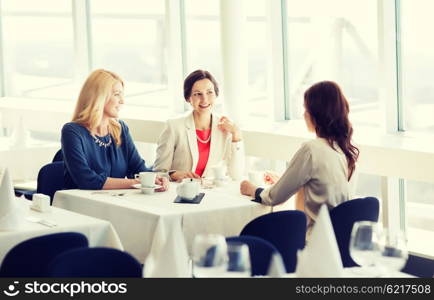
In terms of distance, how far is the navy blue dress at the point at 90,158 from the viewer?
534 centimetres

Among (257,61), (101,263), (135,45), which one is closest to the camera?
(101,263)

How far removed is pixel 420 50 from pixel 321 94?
1820mm

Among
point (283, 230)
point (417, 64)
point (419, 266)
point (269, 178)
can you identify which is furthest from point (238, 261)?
point (417, 64)

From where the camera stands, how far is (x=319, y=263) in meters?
3.04

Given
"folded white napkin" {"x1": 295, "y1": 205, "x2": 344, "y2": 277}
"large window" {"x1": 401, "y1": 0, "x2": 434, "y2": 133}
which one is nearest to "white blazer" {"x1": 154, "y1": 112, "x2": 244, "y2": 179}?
"large window" {"x1": 401, "y1": 0, "x2": 434, "y2": 133}

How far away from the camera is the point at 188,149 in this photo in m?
5.91

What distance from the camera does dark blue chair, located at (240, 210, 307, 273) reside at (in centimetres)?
414

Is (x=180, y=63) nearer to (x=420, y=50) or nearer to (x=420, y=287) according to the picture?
(x=420, y=50)

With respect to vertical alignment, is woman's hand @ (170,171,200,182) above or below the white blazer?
below

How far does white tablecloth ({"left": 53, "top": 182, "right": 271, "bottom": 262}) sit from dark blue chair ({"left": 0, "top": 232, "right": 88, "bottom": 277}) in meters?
0.92

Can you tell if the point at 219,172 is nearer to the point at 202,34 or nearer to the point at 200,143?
the point at 200,143

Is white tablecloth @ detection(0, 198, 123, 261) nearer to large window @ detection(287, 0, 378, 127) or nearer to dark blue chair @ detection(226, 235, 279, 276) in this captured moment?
dark blue chair @ detection(226, 235, 279, 276)

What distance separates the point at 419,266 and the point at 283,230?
2.10 m

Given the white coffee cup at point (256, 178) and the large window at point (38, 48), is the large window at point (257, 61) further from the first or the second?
the large window at point (38, 48)
